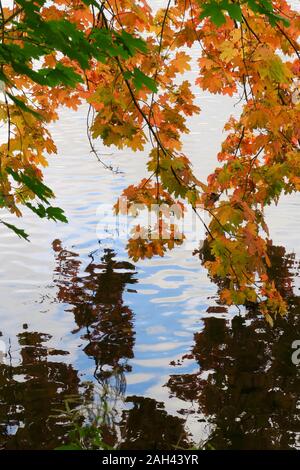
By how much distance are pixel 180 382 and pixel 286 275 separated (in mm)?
3443

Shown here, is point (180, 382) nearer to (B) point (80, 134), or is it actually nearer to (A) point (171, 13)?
(A) point (171, 13)

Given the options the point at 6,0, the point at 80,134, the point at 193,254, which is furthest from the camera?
the point at 6,0

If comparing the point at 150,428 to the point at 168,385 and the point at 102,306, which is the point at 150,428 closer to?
the point at 168,385

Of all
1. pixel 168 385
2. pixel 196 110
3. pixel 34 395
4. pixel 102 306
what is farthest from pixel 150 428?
pixel 196 110

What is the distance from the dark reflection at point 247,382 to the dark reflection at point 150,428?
0.28 m

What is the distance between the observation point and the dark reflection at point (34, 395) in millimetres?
5574

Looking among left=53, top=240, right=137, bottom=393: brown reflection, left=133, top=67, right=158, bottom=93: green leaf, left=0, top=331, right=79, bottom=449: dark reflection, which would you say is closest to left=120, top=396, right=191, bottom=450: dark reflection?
left=53, top=240, right=137, bottom=393: brown reflection

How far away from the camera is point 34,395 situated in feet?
20.6

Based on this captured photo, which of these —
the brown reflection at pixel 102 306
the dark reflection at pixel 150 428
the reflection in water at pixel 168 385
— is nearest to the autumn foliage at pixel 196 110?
the reflection in water at pixel 168 385

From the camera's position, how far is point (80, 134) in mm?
19297

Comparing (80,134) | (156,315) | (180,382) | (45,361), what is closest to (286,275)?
(156,315)

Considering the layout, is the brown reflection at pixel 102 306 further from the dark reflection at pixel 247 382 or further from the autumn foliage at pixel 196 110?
the autumn foliage at pixel 196 110
